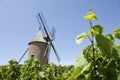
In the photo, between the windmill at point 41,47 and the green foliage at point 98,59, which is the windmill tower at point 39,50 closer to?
the windmill at point 41,47

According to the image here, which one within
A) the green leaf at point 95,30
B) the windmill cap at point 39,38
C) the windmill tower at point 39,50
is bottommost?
the green leaf at point 95,30

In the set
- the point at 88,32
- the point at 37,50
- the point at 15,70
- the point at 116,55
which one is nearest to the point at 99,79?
the point at 116,55

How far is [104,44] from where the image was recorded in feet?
5.82

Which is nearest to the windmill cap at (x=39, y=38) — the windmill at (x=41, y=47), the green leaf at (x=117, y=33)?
the windmill at (x=41, y=47)

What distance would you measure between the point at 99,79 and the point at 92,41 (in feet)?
0.90

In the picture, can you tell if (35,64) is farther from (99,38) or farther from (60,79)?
(99,38)

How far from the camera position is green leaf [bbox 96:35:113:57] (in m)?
1.77

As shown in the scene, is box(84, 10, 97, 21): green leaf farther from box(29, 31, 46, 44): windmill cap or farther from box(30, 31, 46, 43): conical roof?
box(30, 31, 46, 43): conical roof

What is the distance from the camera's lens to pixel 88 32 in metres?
1.78

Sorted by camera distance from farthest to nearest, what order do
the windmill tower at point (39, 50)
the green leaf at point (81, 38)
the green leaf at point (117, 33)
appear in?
the windmill tower at point (39, 50)
the green leaf at point (117, 33)
the green leaf at point (81, 38)

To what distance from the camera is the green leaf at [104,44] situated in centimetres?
177

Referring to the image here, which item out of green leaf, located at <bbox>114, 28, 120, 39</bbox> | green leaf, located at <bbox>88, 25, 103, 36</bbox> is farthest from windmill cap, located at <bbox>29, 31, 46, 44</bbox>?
green leaf, located at <bbox>88, 25, 103, 36</bbox>

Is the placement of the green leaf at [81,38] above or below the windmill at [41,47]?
below

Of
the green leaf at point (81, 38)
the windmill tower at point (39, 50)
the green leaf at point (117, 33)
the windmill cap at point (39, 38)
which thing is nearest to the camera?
the green leaf at point (81, 38)
